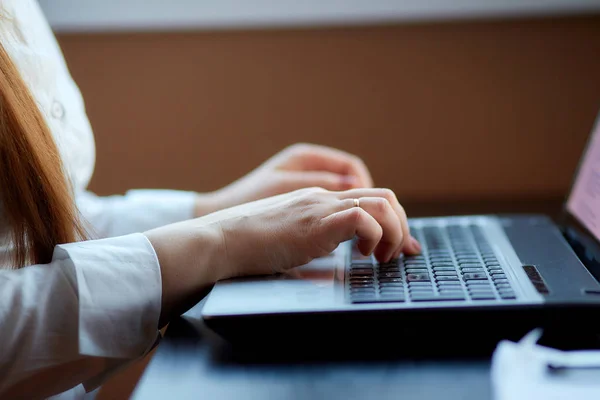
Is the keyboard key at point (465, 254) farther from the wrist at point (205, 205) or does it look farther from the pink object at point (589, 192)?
the wrist at point (205, 205)

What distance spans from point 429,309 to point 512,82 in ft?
2.77

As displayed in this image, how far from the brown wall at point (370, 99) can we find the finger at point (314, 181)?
471 mm

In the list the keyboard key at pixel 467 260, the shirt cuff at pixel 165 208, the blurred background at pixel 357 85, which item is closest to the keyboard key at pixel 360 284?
the keyboard key at pixel 467 260

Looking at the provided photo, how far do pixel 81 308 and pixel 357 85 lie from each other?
2.75ft

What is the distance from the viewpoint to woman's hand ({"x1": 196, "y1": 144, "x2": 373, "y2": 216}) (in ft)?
2.54

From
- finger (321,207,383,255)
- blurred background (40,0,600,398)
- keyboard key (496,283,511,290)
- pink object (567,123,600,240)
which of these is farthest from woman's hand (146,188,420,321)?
blurred background (40,0,600,398)

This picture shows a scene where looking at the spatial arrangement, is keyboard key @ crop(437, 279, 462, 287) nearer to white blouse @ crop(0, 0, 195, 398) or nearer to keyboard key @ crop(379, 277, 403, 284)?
keyboard key @ crop(379, 277, 403, 284)

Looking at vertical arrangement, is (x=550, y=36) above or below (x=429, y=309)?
above

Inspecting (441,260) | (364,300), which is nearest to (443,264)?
(441,260)

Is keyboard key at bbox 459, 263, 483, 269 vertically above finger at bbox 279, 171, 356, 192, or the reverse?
keyboard key at bbox 459, 263, 483, 269

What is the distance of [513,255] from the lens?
0.58m

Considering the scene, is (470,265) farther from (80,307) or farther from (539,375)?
(80,307)

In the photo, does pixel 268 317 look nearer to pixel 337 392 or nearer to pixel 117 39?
pixel 337 392

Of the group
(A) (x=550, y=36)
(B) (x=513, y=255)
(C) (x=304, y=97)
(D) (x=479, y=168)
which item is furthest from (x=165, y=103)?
(B) (x=513, y=255)
